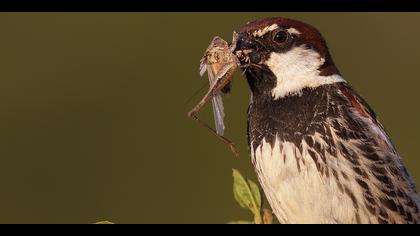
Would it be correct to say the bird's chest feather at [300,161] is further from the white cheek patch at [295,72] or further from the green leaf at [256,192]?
the green leaf at [256,192]

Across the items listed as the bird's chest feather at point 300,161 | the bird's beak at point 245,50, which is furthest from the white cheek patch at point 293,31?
the bird's chest feather at point 300,161

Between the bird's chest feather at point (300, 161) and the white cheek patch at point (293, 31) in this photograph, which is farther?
the white cheek patch at point (293, 31)

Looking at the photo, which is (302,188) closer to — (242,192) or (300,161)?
(300,161)

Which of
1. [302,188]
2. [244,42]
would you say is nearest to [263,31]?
[244,42]

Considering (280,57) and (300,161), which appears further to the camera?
(280,57)

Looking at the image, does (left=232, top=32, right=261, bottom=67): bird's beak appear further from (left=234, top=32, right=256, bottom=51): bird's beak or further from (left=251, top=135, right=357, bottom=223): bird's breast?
(left=251, top=135, right=357, bottom=223): bird's breast

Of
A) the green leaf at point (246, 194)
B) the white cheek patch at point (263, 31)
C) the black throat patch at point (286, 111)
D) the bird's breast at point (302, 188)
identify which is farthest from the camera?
the white cheek patch at point (263, 31)

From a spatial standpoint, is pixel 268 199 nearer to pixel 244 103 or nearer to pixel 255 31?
pixel 255 31

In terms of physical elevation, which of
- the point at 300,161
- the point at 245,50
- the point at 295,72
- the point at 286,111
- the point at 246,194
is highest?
the point at 245,50

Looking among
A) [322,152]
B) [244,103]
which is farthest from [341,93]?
[244,103]
